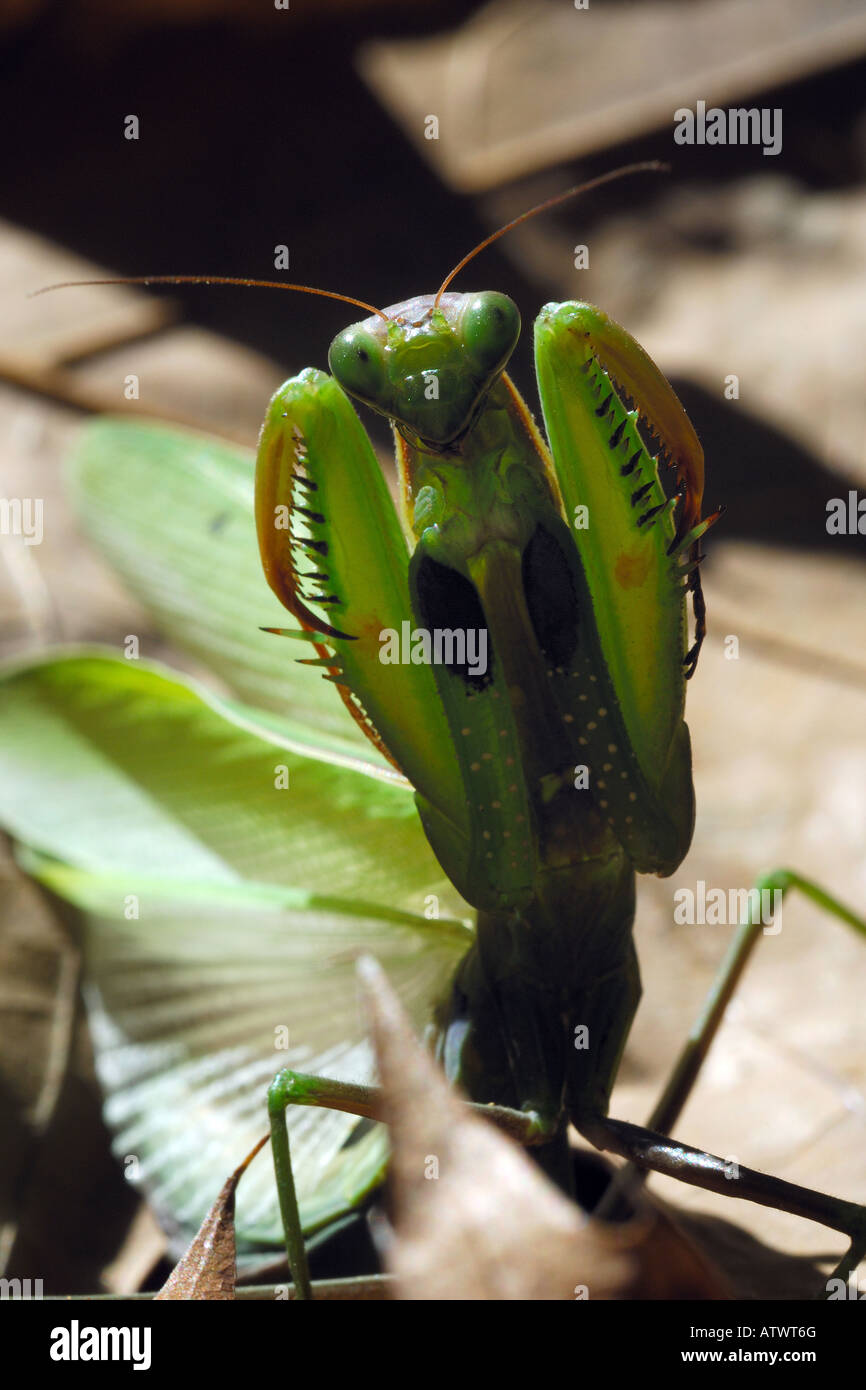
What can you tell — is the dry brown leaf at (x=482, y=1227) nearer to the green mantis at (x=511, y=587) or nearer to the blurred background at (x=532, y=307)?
the green mantis at (x=511, y=587)

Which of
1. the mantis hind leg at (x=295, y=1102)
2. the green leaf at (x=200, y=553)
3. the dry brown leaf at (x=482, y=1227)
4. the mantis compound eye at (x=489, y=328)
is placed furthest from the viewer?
the green leaf at (x=200, y=553)

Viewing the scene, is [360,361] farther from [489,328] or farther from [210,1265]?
[210,1265]

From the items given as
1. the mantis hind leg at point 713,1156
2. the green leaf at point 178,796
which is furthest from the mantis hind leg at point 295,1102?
the green leaf at point 178,796

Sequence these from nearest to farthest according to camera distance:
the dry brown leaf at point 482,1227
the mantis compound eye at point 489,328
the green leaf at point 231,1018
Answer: the dry brown leaf at point 482,1227 < the mantis compound eye at point 489,328 < the green leaf at point 231,1018

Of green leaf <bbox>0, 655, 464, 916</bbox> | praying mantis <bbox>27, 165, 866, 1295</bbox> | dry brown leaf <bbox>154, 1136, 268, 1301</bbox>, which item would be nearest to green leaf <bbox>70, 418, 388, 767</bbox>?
green leaf <bbox>0, 655, 464, 916</bbox>

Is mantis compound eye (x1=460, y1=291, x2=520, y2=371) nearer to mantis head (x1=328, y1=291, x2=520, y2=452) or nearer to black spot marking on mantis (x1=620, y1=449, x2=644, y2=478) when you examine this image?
mantis head (x1=328, y1=291, x2=520, y2=452)

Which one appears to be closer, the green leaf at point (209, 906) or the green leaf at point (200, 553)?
the green leaf at point (209, 906)

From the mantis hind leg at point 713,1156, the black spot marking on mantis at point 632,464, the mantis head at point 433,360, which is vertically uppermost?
the mantis head at point 433,360
